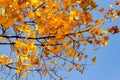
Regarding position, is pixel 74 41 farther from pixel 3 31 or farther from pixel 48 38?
pixel 3 31

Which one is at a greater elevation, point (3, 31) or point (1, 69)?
point (3, 31)

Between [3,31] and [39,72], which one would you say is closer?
[3,31]

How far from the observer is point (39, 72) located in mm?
7430

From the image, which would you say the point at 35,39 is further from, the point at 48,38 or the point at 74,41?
the point at 74,41

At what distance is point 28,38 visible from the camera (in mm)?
6777

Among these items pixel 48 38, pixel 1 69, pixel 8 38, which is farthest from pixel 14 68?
pixel 48 38

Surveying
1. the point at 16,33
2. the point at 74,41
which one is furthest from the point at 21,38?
the point at 74,41

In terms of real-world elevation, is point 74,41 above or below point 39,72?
above

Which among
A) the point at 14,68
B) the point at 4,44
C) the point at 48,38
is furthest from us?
the point at 14,68

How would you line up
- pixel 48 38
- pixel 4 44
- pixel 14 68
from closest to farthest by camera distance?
pixel 48 38
pixel 4 44
pixel 14 68

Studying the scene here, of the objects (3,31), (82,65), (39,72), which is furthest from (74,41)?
(3,31)

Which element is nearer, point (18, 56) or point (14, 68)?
point (18, 56)

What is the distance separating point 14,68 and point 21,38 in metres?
1.41

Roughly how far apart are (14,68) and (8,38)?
129cm
